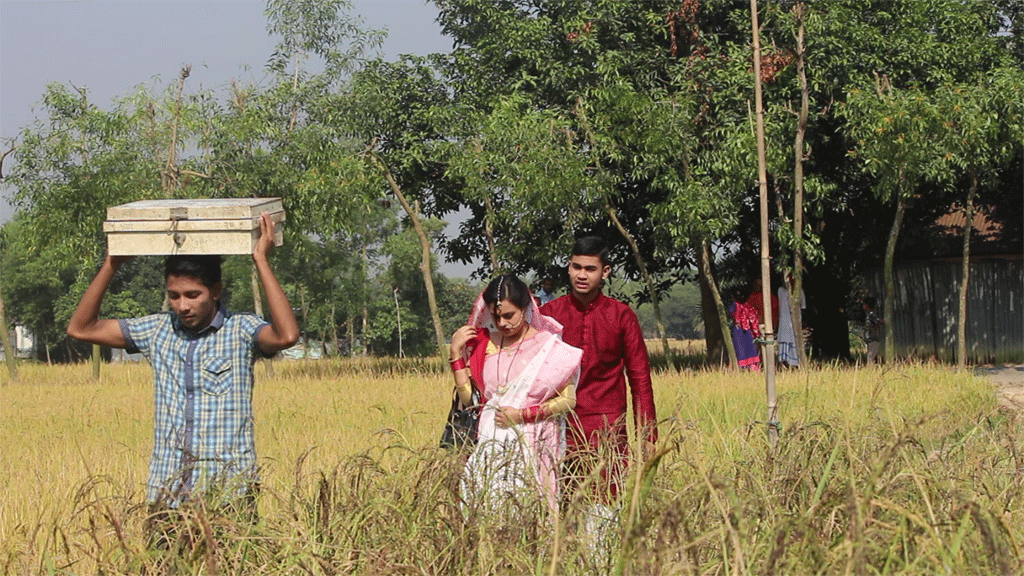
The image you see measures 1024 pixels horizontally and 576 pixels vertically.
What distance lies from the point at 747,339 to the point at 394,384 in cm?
605

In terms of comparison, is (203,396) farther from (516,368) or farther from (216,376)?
(516,368)

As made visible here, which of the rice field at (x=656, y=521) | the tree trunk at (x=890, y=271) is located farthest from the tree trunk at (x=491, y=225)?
the rice field at (x=656, y=521)

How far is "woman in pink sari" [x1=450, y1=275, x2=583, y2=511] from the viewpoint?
16.8 feet

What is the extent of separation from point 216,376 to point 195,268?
1.28 feet

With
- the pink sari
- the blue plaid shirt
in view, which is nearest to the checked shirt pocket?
the blue plaid shirt

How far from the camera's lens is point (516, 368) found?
519 centimetres

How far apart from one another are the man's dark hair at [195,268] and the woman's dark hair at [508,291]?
3.66 feet

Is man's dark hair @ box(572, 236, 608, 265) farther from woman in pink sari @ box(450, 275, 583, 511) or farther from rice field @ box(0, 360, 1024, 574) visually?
rice field @ box(0, 360, 1024, 574)

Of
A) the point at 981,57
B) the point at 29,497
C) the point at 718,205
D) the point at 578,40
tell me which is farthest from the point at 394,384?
the point at 981,57

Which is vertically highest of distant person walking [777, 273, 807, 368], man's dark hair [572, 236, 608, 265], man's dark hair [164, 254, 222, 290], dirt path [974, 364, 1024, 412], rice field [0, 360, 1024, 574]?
man's dark hair [572, 236, 608, 265]

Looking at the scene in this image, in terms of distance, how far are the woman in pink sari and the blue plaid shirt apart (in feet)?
3.14

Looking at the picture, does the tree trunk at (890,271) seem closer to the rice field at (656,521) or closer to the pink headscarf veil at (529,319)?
the rice field at (656,521)

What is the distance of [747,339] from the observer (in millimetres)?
18219

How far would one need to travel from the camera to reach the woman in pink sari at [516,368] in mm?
5109
